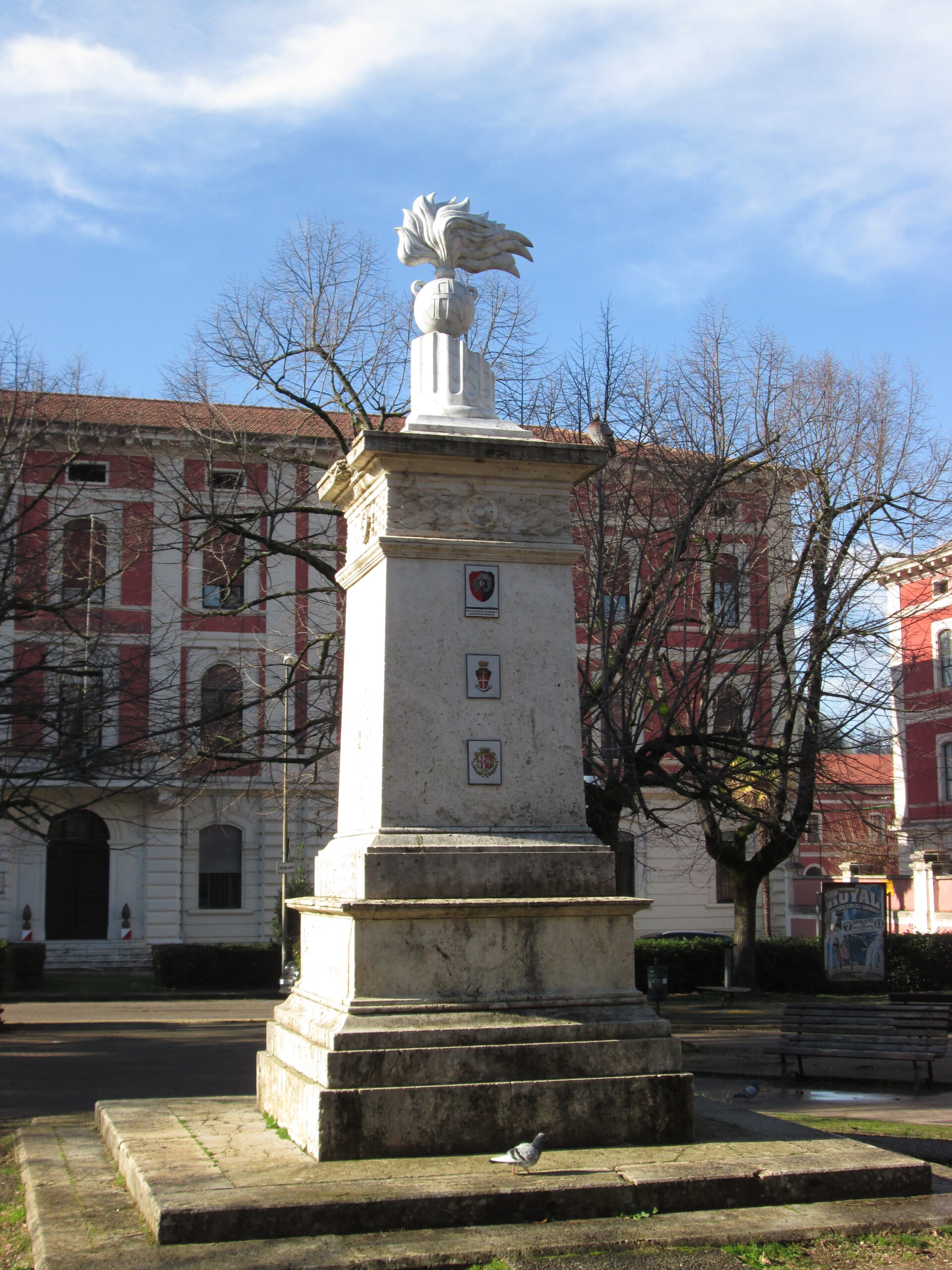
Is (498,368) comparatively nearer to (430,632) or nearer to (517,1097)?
(430,632)

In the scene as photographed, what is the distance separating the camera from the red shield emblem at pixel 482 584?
6715 millimetres

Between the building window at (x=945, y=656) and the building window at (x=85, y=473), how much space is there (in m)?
23.7

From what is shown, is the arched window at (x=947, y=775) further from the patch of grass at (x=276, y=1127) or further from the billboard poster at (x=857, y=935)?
the patch of grass at (x=276, y=1127)

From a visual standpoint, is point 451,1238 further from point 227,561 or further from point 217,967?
point 217,967

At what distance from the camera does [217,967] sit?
1134 inches

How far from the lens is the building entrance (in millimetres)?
33656

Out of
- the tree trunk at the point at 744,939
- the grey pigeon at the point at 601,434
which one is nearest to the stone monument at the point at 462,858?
the grey pigeon at the point at 601,434

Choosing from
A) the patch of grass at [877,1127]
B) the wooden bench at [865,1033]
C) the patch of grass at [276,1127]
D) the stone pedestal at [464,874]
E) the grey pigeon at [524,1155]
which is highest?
the stone pedestal at [464,874]

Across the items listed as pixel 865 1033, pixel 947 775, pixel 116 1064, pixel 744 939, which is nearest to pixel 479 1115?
pixel 865 1033

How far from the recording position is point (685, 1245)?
4941mm

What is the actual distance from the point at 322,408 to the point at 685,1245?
53.8 ft

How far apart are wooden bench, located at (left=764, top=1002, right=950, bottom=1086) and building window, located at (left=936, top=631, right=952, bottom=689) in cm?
2577

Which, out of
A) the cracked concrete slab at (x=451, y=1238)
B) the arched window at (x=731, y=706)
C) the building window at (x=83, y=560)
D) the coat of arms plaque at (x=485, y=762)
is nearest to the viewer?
the cracked concrete slab at (x=451, y=1238)

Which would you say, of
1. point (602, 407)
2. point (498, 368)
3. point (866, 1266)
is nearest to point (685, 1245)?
point (866, 1266)
